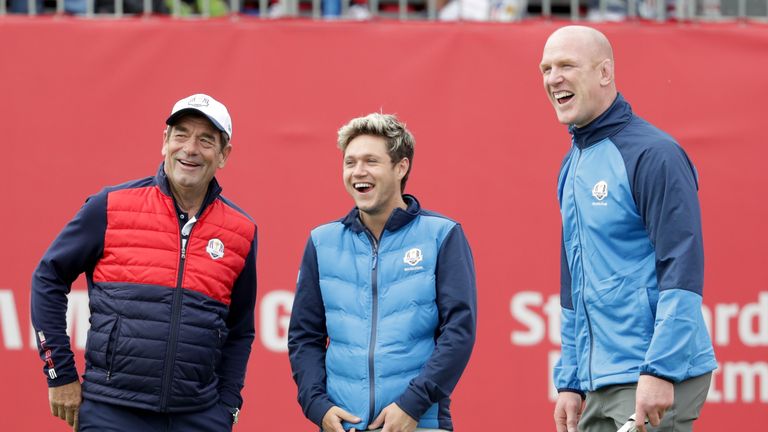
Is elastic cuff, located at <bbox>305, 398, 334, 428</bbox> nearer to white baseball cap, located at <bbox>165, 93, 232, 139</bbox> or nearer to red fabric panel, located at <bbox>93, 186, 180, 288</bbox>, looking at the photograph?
red fabric panel, located at <bbox>93, 186, 180, 288</bbox>

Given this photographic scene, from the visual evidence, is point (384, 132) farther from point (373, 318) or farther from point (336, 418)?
point (336, 418)

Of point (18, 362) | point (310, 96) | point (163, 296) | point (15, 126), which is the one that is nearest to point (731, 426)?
point (310, 96)

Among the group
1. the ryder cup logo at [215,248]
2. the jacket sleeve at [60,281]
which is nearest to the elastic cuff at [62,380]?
the jacket sleeve at [60,281]

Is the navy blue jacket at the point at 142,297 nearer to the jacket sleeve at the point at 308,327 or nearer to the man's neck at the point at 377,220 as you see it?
the jacket sleeve at the point at 308,327

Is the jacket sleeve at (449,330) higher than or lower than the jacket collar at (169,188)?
lower

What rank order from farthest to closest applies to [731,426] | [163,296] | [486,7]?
[486,7], [731,426], [163,296]

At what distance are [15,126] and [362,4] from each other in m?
2.28

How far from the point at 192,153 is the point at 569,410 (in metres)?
1.56

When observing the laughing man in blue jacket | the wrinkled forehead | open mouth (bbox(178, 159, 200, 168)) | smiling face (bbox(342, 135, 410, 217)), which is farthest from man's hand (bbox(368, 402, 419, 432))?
the wrinkled forehead

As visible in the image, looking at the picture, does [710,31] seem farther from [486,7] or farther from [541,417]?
[541,417]

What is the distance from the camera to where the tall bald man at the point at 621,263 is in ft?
10.2

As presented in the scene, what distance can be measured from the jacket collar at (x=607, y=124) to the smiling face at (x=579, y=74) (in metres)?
0.02

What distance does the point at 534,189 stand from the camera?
Answer: 5.47m

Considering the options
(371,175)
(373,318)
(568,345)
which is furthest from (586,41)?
(373,318)
